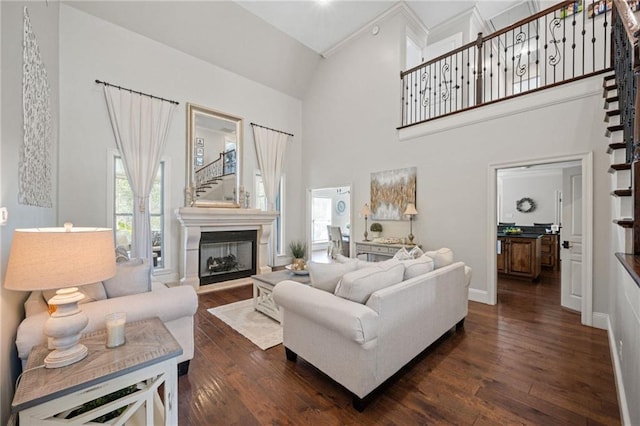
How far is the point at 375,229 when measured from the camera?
5270mm

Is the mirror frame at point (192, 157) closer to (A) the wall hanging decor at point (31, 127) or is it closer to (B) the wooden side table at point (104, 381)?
(A) the wall hanging decor at point (31, 127)

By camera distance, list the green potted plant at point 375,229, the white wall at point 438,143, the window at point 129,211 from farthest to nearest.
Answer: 1. the green potted plant at point 375,229
2. the window at point 129,211
3. the white wall at point 438,143

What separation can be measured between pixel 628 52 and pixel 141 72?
6.11m

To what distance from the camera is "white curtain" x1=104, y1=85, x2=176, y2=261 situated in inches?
167

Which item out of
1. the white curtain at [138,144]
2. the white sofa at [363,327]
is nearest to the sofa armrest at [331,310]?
the white sofa at [363,327]

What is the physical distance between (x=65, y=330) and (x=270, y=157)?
5.21 meters

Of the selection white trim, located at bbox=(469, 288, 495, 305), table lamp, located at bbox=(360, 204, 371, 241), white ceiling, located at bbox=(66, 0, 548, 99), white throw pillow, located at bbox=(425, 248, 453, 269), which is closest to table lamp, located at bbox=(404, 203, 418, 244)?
table lamp, located at bbox=(360, 204, 371, 241)

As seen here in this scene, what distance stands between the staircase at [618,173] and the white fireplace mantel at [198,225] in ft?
16.1

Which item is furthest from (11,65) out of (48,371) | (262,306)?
(262,306)

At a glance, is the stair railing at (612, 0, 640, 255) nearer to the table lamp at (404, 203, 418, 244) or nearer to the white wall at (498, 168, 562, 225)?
the table lamp at (404, 203, 418, 244)

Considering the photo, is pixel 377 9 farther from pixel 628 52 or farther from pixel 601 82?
pixel 628 52

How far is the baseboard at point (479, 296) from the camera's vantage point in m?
3.86

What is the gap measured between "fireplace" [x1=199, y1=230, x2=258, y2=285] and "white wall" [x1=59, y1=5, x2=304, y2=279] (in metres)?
0.51

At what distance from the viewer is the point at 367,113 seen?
5516mm
